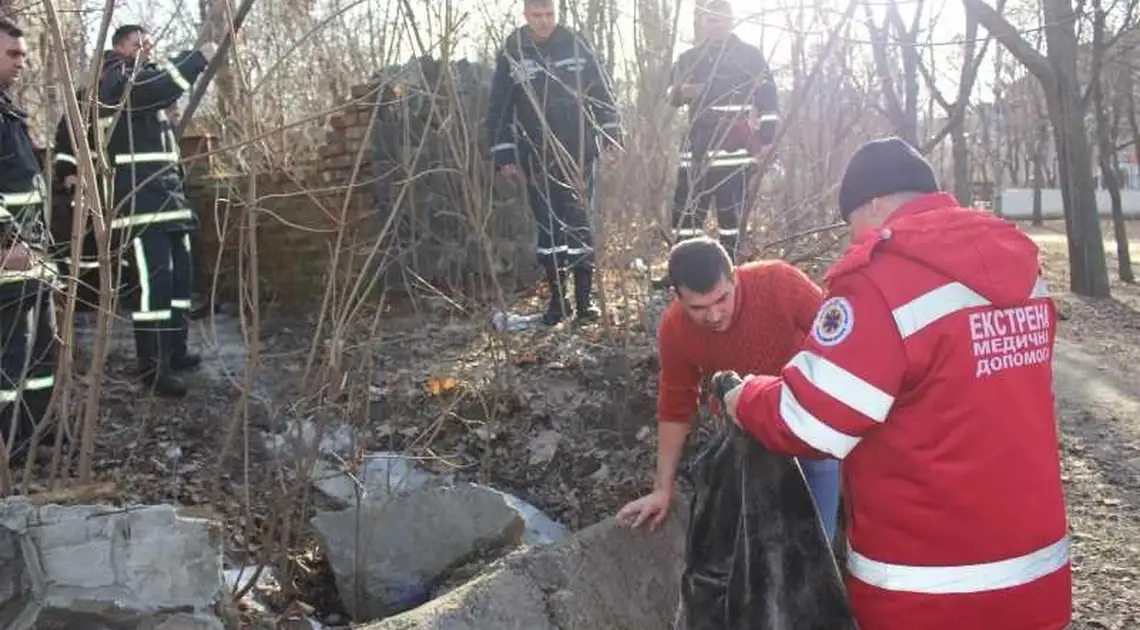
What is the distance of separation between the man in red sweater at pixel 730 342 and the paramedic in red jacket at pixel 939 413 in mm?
667

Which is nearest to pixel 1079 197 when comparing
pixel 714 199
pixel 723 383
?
pixel 714 199

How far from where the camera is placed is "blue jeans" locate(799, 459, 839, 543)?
285 cm

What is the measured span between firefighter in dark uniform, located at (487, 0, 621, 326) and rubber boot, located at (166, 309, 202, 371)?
5.84ft

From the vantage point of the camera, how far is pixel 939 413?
2.04 m

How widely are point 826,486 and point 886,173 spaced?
1005mm

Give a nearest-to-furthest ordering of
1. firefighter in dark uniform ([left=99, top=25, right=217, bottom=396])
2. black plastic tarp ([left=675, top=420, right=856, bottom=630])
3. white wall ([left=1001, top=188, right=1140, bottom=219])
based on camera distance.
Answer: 1. black plastic tarp ([left=675, top=420, right=856, bottom=630])
2. firefighter in dark uniform ([left=99, top=25, right=217, bottom=396])
3. white wall ([left=1001, top=188, right=1140, bottom=219])

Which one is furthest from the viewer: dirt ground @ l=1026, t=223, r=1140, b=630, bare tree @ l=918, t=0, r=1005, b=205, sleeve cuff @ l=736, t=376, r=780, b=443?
bare tree @ l=918, t=0, r=1005, b=205

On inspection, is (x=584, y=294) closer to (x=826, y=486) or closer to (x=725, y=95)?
(x=725, y=95)

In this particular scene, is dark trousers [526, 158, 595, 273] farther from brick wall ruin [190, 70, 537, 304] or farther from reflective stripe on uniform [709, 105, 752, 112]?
reflective stripe on uniform [709, 105, 752, 112]

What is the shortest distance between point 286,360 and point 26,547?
319cm

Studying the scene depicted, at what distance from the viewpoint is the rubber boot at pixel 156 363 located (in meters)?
4.88

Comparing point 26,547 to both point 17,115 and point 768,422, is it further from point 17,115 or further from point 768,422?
point 17,115

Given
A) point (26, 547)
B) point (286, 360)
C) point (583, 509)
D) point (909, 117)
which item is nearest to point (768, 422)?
point (26, 547)

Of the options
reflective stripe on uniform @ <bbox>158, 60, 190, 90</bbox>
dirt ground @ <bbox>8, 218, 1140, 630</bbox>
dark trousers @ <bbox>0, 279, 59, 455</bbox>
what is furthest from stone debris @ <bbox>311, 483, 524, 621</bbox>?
reflective stripe on uniform @ <bbox>158, 60, 190, 90</bbox>
